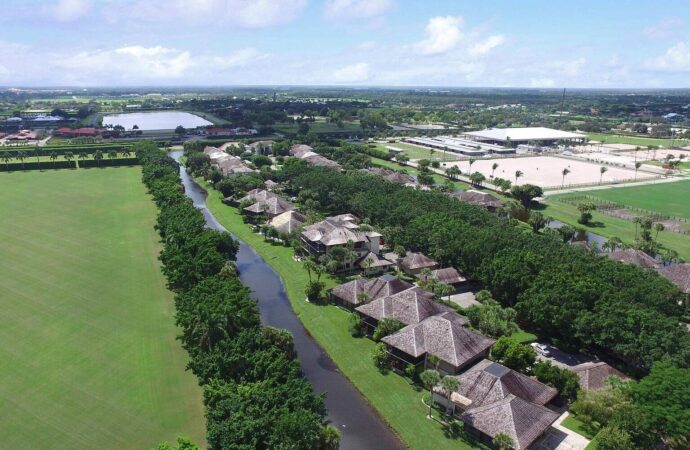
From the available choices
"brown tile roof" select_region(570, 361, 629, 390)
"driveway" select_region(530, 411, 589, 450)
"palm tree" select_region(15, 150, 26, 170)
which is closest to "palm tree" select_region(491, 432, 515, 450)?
"driveway" select_region(530, 411, 589, 450)

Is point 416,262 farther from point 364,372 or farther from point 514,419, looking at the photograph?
point 514,419

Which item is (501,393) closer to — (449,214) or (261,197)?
(449,214)

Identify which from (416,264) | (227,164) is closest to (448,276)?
(416,264)

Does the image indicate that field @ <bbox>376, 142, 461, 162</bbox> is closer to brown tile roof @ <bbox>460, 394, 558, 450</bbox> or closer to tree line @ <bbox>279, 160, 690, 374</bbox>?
tree line @ <bbox>279, 160, 690, 374</bbox>

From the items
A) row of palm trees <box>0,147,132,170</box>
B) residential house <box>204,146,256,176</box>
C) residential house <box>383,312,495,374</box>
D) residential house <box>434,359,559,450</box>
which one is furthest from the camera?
row of palm trees <box>0,147,132,170</box>

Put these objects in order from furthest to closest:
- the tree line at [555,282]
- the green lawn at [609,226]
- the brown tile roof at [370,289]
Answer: the green lawn at [609,226] < the brown tile roof at [370,289] < the tree line at [555,282]

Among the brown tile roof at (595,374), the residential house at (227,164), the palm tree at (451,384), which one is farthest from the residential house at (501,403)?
the residential house at (227,164)

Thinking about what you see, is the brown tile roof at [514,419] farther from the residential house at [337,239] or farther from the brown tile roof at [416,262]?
the residential house at [337,239]
